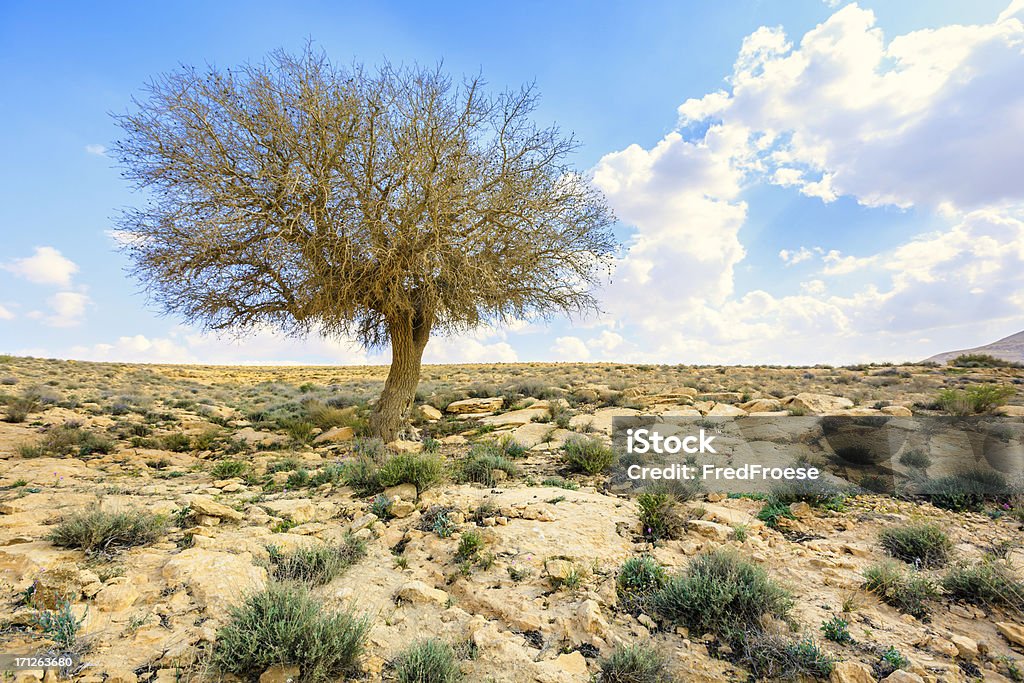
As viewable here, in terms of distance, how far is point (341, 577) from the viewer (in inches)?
171

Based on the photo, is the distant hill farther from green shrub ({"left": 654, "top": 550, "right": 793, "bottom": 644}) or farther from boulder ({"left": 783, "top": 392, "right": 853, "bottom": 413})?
green shrub ({"left": 654, "top": 550, "right": 793, "bottom": 644})

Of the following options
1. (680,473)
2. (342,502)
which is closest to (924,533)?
(680,473)

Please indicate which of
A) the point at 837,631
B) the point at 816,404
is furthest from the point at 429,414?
the point at 837,631

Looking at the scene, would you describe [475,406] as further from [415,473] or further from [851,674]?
[851,674]

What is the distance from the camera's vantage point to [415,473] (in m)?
6.42

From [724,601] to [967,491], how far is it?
5745mm

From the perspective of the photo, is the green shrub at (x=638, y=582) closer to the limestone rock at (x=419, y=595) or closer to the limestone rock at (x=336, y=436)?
the limestone rock at (x=419, y=595)

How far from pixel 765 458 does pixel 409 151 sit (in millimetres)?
9153

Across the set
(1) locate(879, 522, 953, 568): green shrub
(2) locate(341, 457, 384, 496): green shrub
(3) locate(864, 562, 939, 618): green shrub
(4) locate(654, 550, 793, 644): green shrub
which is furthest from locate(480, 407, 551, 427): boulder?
(3) locate(864, 562, 939, 618): green shrub

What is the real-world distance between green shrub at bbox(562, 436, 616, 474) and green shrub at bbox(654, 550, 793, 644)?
375cm

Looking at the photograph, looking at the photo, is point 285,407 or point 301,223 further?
point 285,407

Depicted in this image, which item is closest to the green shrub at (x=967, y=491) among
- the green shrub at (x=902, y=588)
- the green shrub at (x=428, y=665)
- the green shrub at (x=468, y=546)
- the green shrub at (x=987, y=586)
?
the green shrub at (x=987, y=586)

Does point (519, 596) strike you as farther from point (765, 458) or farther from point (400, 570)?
point (765, 458)

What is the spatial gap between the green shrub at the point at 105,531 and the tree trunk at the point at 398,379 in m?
6.16
